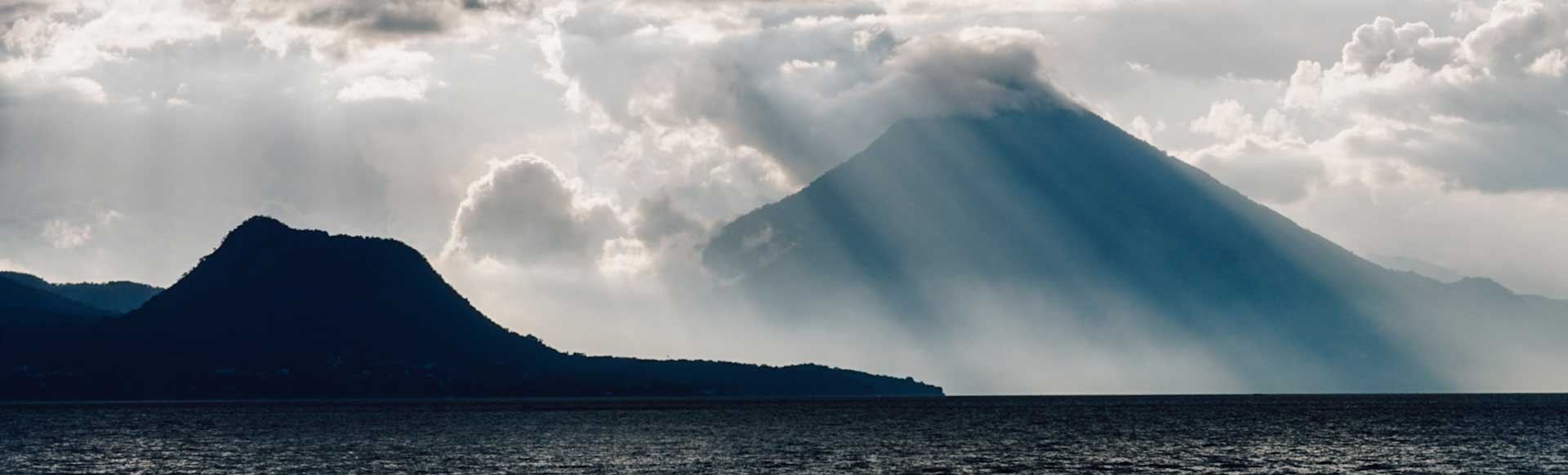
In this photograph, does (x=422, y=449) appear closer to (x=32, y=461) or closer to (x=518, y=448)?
(x=518, y=448)

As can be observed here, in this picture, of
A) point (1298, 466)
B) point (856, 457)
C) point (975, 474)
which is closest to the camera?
point (975, 474)

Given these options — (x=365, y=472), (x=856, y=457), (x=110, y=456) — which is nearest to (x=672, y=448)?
(x=856, y=457)

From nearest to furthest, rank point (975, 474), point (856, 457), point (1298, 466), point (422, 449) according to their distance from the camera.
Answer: point (975, 474), point (1298, 466), point (856, 457), point (422, 449)

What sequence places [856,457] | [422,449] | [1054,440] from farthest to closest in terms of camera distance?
[1054,440] < [422,449] < [856,457]

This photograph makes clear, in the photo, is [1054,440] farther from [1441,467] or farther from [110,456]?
[110,456]

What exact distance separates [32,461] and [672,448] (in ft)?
220

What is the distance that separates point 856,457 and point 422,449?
50.4 m

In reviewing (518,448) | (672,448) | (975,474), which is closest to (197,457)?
(518,448)

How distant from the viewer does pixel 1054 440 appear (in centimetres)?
19950

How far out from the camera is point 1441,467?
145375 mm

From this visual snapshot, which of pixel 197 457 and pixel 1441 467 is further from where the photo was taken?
pixel 197 457

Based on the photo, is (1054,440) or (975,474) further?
(1054,440)

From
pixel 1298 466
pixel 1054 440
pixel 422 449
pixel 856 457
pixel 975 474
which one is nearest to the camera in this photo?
pixel 975 474

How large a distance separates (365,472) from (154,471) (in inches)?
809
